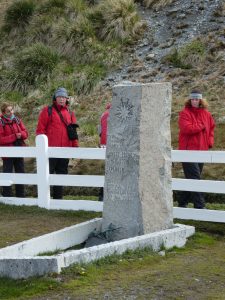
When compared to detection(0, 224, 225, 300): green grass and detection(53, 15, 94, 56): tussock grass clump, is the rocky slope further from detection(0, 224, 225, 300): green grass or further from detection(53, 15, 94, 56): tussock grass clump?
detection(0, 224, 225, 300): green grass

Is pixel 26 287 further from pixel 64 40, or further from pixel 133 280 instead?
pixel 64 40

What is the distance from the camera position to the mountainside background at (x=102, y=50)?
778 inches

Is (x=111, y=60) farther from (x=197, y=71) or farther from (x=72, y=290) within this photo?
(x=72, y=290)

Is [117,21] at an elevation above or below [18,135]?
above

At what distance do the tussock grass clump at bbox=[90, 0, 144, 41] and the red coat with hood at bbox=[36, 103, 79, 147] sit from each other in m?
9.79

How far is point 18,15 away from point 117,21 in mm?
3727

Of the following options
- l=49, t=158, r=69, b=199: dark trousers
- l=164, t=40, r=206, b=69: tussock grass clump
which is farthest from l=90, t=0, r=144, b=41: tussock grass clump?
l=49, t=158, r=69, b=199: dark trousers

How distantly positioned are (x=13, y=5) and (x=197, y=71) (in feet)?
24.6

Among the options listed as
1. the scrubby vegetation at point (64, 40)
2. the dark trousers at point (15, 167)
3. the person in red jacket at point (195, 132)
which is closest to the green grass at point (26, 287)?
the person in red jacket at point (195, 132)

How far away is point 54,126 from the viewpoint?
12648mm

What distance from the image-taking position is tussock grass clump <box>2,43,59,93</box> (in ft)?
69.2

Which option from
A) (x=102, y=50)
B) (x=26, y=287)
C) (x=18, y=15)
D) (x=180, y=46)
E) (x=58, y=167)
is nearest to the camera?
(x=26, y=287)

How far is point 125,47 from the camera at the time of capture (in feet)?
72.1

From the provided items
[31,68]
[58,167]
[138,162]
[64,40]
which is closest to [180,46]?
[64,40]
